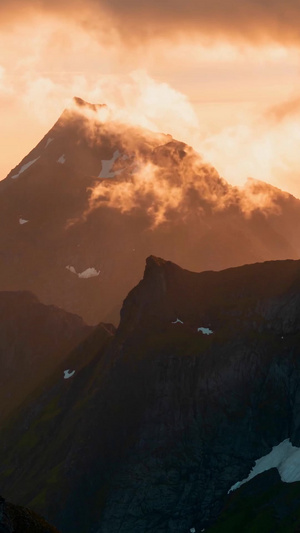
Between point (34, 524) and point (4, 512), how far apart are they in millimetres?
7894

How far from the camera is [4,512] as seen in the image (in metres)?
128

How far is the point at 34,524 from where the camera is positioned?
134625mm
